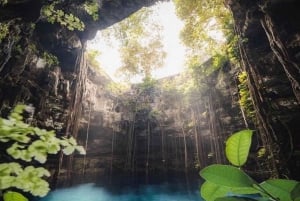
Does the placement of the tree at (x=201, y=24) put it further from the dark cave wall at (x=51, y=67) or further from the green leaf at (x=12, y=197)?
the green leaf at (x=12, y=197)

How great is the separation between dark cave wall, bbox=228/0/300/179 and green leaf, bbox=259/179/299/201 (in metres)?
3.88

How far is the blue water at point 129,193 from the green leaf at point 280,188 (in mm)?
8911

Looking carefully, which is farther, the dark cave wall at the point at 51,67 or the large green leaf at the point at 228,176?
the dark cave wall at the point at 51,67

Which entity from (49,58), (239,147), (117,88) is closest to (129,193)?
(117,88)

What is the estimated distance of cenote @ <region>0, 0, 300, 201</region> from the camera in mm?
958

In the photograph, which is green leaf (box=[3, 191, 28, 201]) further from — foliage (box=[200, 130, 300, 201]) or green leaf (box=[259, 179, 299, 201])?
green leaf (box=[259, 179, 299, 201])

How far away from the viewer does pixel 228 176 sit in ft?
1.62

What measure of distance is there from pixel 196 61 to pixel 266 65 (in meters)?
4.99

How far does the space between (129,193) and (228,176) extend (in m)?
10.6

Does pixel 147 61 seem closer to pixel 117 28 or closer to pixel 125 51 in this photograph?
pixel 125 51

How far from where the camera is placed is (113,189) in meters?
11.0

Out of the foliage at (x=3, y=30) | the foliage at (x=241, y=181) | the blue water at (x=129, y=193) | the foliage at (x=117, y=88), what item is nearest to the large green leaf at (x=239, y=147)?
the foliage at (x=241, y=181)

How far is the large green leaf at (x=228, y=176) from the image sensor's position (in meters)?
0.48

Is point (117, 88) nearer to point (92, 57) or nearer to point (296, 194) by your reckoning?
point (92, 57)
